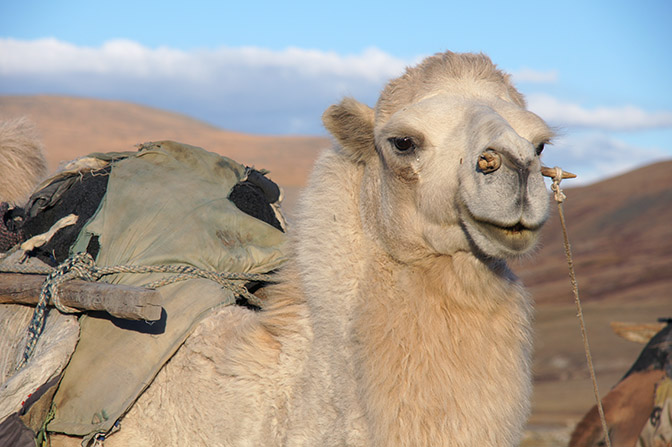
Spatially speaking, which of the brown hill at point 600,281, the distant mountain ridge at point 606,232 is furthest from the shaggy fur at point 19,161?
Answer: the brown hill at point 600,281

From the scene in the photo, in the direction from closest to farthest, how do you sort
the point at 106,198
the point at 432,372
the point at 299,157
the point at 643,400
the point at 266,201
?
the point at 432,372 < the point at 106,198 < the point at 266,201 < the point at 643,400 < the point at 299,157

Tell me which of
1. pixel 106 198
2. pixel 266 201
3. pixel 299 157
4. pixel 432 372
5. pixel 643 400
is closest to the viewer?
pixel 432 372

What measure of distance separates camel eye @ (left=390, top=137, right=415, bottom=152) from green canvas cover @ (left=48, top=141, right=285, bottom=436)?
3.04 ft

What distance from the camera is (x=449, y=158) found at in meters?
2.77

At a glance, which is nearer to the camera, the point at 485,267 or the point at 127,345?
the point at 485,267

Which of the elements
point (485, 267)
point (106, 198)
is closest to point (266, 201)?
point (106, 198)

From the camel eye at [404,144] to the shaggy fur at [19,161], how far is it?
2.76 m

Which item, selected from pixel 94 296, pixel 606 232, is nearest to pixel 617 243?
pixel 606 232

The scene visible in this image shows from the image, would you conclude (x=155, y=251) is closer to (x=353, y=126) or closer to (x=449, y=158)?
(x=353, y=126)

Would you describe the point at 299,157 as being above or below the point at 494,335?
below

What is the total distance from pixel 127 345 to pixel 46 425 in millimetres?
439

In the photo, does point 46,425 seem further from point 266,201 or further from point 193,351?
point 266,201

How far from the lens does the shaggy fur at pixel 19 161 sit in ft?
15.6

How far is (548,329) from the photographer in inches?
659
